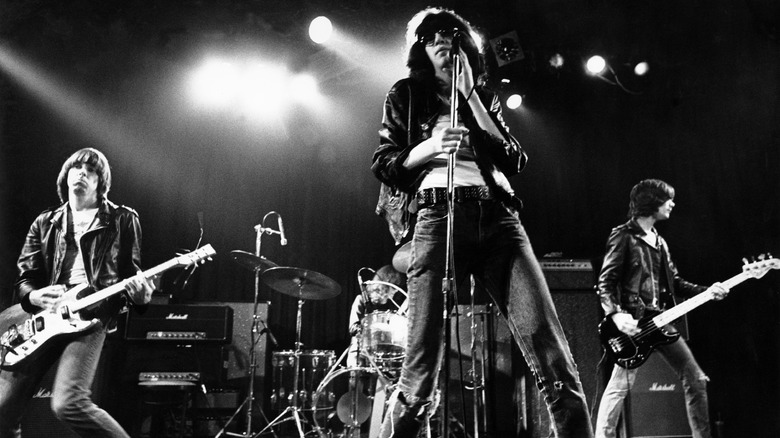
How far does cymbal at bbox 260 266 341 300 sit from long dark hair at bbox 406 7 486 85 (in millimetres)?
3200

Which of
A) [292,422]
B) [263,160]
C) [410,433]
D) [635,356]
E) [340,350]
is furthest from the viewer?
[263,160]

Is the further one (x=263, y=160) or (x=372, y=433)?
(x=263, y=160)

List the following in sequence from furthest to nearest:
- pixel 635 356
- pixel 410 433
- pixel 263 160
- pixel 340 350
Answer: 1. pixel 263 160
2. pixel 340 350
3. pixel 635 356
4. pixel 410 433

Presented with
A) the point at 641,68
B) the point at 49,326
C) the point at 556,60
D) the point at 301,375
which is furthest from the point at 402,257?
the point at 641,68

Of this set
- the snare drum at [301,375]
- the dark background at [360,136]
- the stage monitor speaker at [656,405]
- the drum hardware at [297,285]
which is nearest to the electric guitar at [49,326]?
the drum hardware at [297,285]

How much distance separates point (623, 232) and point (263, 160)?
467 centimetres

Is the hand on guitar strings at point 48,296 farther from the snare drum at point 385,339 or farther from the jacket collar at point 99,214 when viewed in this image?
the snare drum at point 385,339

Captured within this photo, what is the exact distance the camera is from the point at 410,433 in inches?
78.6

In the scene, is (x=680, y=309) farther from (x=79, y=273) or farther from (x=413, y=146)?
(x=79, y=273)

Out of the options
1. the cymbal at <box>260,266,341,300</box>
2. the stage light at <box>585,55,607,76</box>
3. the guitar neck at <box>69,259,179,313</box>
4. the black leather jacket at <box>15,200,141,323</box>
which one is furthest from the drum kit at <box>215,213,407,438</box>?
the stage light at <box>585,55,607,76</box>

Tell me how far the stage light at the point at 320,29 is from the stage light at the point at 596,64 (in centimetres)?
323

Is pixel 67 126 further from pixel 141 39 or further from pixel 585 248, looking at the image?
pixel 585 248

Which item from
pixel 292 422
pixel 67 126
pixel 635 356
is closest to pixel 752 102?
pixel 635 356

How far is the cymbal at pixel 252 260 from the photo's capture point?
5.31m
